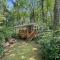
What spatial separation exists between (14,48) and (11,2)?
6.99 meters

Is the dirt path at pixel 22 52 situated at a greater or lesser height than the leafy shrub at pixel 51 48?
lesser

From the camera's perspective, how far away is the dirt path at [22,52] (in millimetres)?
6512

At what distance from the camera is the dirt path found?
6.51 m

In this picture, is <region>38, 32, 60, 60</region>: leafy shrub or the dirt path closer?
<region>38, 32, 60, 60</region>: leafy shrub

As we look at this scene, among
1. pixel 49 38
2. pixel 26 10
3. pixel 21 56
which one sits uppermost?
pixel 26 10

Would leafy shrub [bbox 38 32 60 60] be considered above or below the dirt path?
above

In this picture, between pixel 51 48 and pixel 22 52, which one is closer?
pixel 51 48

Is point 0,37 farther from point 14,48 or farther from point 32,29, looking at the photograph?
point 32,29

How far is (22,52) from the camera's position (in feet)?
23.4

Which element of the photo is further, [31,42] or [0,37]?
[31,42]

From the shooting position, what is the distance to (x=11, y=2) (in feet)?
44.9

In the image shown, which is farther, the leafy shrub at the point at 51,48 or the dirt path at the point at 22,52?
the dirt path at the point at 22,52

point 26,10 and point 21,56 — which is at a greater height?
point 26,10

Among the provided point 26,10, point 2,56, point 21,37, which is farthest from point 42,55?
point 26,10
